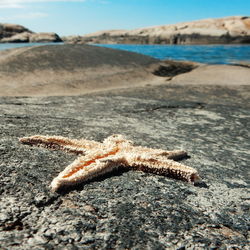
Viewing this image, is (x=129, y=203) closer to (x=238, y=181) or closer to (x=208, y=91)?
(x=238, y=181)

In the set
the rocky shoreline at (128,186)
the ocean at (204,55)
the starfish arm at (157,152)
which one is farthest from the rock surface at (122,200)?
the ocean at (204,55)

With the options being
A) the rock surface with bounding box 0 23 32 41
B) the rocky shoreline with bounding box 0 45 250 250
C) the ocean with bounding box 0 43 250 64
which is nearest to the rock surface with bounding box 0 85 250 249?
the rocky shoreline with bounding box 0 45 250 250

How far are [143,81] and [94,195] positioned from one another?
22.4ft

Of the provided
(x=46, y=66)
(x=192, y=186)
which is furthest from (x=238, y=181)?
(x=46, y=66)

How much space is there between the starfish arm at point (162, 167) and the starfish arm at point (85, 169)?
0.27ft

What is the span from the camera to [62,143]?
83.0 inches

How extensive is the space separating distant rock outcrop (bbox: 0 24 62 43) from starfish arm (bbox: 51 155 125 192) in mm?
62300

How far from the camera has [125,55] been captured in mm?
9383

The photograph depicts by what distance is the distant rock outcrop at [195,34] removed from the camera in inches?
2072

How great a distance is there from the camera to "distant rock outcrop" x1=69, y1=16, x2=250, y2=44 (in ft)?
173

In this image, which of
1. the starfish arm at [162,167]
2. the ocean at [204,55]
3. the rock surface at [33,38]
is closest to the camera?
the starfish arm at [162,167]

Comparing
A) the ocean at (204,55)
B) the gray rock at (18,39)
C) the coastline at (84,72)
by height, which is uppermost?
the coastline at (84,72)

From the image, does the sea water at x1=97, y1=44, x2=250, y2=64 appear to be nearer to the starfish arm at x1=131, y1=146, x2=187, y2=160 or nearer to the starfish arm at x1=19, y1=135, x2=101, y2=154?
the starfish arm at x1=131, y1=146, x2=187, y2=160

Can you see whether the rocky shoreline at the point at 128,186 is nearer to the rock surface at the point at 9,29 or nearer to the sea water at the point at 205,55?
the sea water at the point at 205,55
